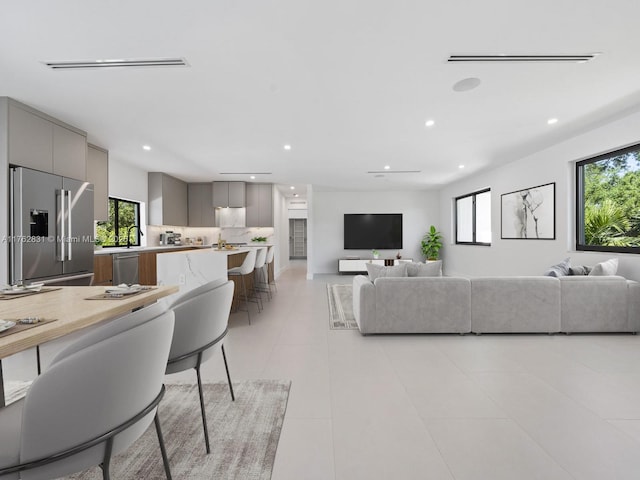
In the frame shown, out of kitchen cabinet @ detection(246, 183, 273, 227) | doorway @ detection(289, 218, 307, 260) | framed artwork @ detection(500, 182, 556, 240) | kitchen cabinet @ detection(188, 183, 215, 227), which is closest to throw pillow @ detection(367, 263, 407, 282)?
framed artwork @ detection(500, 182, 556, 240)

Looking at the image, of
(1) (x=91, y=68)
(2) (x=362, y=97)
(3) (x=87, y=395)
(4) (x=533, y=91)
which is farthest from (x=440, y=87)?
(3) (x=87, y=395)

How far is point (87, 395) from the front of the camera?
32.4 inches

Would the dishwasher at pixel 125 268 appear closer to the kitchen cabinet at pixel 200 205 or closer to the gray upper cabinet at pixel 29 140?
the gray upper cabinet at pixel 29 140

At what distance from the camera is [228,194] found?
7.71 meters

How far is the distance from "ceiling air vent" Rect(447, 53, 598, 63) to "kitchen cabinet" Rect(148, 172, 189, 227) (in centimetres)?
600

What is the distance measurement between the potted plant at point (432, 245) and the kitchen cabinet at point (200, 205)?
18.8ft

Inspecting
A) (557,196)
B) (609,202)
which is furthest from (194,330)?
(557,196)

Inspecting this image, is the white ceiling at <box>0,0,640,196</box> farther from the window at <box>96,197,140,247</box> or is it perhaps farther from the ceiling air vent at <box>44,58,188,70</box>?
the window at <box>96,197,140,247</box>

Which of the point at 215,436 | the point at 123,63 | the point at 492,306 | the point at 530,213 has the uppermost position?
the point at 123,63

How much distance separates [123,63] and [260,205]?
547 cm

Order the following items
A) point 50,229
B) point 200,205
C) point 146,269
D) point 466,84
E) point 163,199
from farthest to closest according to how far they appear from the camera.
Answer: point 200,205
point 163,199
point 146,269
point 50,229
point 466,84

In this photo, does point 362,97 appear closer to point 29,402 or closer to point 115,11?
point 115,11

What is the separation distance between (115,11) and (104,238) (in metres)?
4.76

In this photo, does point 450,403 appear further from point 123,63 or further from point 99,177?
point 99,177
